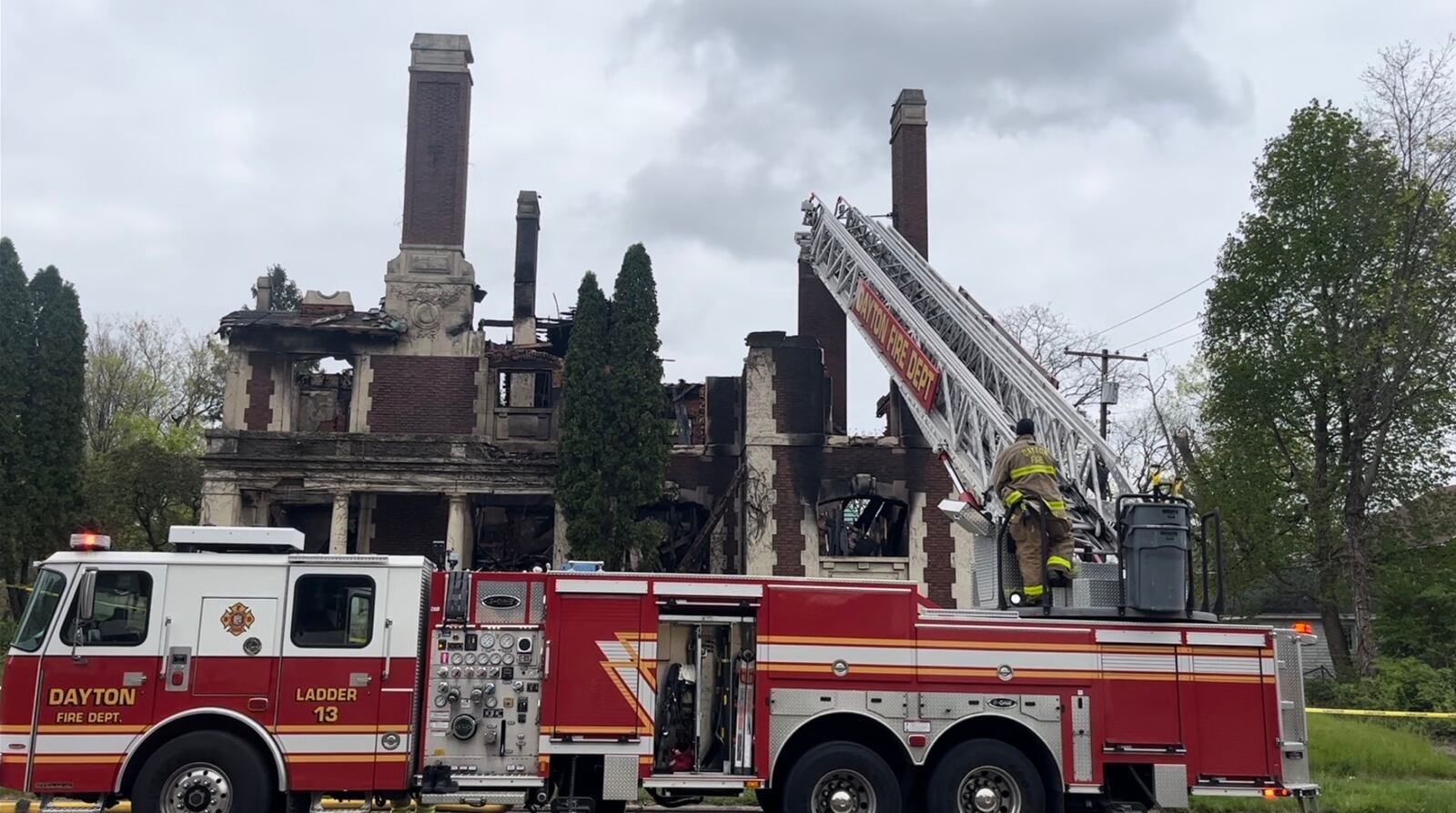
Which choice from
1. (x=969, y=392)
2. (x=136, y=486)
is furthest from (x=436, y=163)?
(x=969, y=392)

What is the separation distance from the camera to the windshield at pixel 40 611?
932 centimetres

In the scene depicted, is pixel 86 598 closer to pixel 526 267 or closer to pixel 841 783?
pixel 841 783

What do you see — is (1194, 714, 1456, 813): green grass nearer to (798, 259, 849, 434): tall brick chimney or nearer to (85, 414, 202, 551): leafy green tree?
(798, 259, 849, 434): tall brick chimney

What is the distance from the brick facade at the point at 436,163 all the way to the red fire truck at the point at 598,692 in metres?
18.2

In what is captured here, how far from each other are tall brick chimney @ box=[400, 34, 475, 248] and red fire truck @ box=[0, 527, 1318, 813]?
1827 cm

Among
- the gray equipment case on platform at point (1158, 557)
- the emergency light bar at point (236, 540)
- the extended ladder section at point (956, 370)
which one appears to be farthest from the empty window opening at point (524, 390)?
the gray equipment case on platform at point (1158, 557)

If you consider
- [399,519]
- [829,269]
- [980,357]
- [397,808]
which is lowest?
[397,808]

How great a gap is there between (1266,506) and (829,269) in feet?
35.1

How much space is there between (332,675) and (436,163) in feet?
65.3

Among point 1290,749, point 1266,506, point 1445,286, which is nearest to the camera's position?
point 1290,749

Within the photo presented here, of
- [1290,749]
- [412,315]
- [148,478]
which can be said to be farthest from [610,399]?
[1290,749]

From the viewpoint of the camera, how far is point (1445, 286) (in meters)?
23.1

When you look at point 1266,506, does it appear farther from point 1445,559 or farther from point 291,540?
point 291,540

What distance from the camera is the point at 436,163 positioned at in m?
27.4
